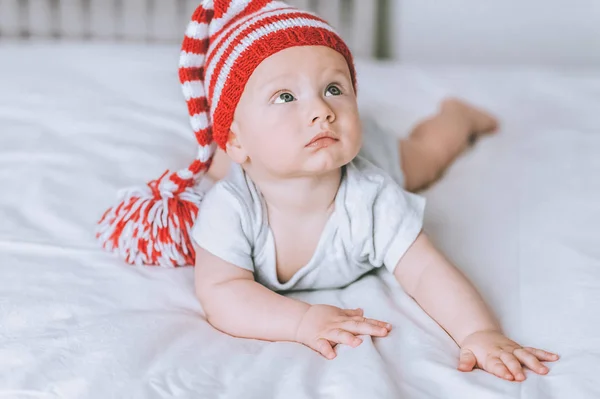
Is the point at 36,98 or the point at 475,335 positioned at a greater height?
the point at 36,98

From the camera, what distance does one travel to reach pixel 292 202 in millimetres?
1018

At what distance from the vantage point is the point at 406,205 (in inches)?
40.9

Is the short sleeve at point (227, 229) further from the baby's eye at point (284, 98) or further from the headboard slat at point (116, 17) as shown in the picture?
the headboard slat at point (116, 17)

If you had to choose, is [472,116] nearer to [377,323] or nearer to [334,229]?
[334,229]

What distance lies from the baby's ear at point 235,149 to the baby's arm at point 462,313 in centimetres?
25

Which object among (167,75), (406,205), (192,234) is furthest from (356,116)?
(167,75)

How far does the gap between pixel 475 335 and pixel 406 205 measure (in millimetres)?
220

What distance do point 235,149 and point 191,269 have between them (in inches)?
7.2

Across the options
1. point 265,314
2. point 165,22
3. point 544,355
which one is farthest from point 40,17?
point 544,355

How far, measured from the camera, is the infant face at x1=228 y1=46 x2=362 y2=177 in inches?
36.5

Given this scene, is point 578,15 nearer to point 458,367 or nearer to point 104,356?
point 458,367

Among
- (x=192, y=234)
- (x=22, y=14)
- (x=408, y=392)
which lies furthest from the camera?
(x=22, y=14)

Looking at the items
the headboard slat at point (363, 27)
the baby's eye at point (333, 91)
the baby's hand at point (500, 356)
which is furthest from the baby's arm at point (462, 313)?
the headboard slat at point (363, 27)

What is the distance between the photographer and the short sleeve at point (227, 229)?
0.99 m
